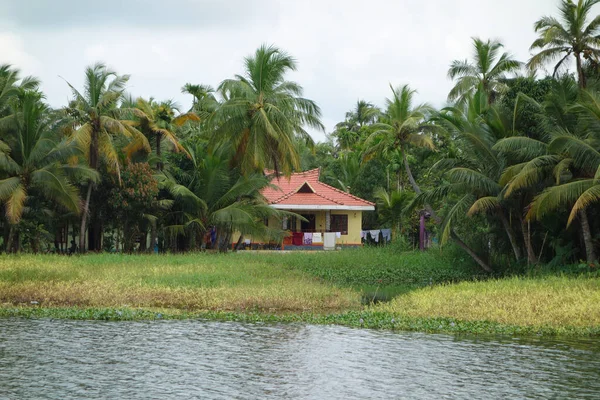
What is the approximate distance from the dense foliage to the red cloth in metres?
4.92

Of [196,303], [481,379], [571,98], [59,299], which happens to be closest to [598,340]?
[481,379]

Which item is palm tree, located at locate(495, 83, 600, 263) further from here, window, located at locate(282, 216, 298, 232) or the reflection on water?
window, located at locate(282, 216, 298, 232)

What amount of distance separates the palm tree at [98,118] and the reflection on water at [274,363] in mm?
14194

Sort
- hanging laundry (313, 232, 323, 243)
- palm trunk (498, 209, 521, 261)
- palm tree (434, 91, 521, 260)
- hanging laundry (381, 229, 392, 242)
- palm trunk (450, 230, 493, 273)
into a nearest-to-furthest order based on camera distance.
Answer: palm tree (434, 91, 521, 260), palm trunk (498, 209, 521, 261), palm trunk (450, 230, 493, 273), hanging laundry (313, 232, 323, 243), hanging laundry (381, 229, 392, 242)

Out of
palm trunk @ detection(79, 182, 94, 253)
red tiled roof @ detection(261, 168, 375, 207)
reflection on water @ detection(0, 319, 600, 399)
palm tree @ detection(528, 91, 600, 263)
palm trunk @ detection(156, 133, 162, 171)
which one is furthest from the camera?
red tiled roof @ detection(261, 168, 375, 207)

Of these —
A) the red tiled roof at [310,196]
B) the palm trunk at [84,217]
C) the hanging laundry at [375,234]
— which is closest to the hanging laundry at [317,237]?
the red tiled roof at [310,196]

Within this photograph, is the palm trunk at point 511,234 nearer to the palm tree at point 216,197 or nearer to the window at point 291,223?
the palm tree at point 216,197

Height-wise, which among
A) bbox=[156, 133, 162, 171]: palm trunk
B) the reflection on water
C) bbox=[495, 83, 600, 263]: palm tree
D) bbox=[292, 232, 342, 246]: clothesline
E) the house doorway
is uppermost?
bbox=[156, 133, 162, 171]: palm trunk

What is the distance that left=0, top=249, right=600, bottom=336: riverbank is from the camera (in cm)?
1566

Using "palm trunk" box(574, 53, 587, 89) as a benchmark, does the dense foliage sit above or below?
below

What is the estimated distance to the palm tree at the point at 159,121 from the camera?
31.3m

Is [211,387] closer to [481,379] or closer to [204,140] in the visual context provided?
[481,379]

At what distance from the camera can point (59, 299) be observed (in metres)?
17.8

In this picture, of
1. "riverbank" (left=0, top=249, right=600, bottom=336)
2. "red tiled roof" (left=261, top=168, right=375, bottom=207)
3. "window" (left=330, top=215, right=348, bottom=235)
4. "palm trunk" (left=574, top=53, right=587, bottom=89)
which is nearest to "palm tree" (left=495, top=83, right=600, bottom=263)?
"riverbank" (left=0, top=249, right=600, bottom=336)
